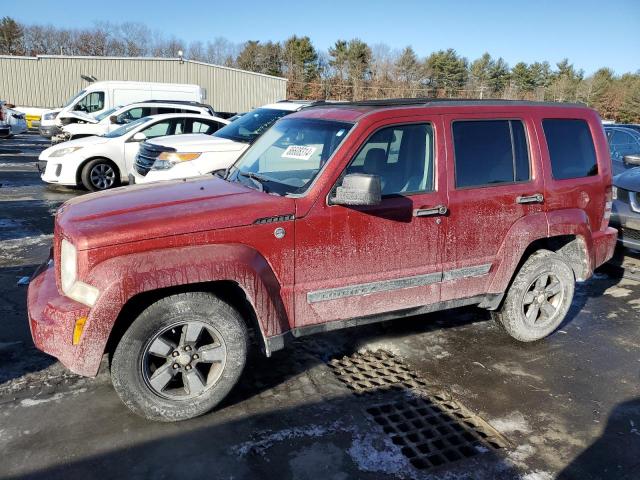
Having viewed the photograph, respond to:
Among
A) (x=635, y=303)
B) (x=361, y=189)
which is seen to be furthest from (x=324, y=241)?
(x=635, y=303)

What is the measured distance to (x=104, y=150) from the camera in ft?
34.9

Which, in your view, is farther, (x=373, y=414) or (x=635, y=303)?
(x=635, y=303)

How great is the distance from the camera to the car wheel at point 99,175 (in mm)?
10578

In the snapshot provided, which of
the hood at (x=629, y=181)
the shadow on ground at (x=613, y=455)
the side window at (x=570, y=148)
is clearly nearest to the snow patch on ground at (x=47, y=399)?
the shadow on ground at (x=613, y=455)

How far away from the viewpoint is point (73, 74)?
1396 inches

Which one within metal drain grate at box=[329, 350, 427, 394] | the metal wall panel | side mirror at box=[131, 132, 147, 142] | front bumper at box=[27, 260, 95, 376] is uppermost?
the metal wall panel

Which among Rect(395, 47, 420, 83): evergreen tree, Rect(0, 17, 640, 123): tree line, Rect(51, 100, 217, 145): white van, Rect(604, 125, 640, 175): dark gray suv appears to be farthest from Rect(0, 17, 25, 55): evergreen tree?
Rect(604, 125, 640, 175): dark gray suv

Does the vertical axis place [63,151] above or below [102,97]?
below

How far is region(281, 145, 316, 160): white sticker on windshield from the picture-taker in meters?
3.91

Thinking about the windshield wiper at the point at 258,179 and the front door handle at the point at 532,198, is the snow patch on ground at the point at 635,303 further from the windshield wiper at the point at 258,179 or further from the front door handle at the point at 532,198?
the windshield wiper at the point at 258,179

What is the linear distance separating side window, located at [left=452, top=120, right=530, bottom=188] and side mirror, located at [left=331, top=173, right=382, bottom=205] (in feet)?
3.25

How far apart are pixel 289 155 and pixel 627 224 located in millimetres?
4902

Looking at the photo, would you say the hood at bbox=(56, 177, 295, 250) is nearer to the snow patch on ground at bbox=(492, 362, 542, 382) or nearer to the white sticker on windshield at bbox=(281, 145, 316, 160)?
the white sticker on windshield at bbox=(281, 145, 316, 160)

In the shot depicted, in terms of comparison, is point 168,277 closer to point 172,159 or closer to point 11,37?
point 172,159
